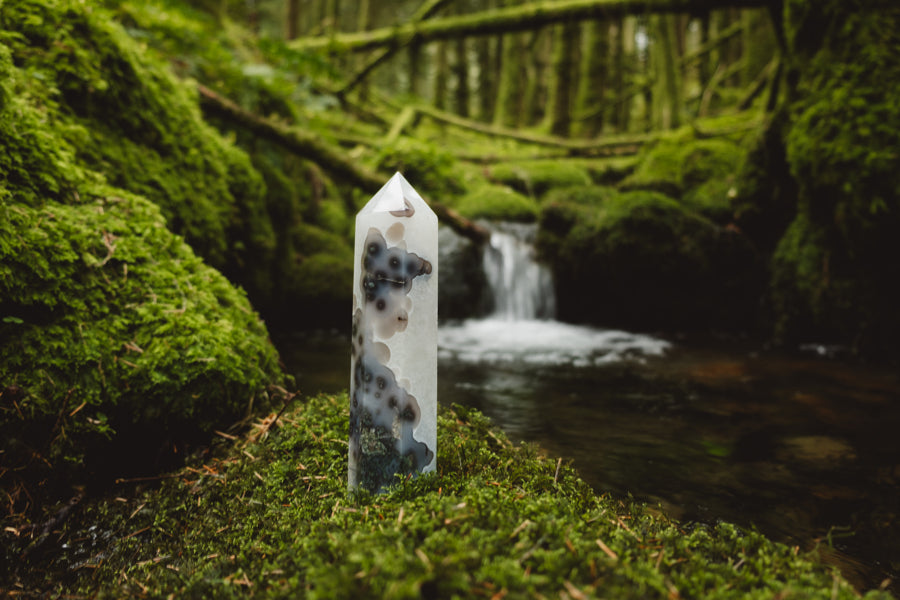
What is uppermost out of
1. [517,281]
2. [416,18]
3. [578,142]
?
[416,18]

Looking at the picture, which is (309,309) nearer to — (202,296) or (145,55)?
(145,55)

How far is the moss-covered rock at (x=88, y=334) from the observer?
2068mm

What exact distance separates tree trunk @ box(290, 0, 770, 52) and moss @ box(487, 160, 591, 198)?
4208 mm

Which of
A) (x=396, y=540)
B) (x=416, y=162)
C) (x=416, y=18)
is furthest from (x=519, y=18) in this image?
(x=396, y=540)

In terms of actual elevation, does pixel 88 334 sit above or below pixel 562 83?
below

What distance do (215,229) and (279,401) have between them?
2182 millimetres

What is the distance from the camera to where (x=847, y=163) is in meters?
5.52

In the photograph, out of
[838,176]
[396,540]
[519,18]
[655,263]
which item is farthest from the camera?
[519,18]

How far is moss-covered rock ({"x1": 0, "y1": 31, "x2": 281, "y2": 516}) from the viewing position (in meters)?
2.07

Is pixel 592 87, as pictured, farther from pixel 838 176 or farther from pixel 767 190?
pixel 838 176

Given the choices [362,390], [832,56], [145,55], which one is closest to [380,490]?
[362,390]

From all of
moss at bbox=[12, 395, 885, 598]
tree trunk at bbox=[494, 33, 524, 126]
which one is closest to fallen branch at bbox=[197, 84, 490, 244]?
moss at bbox=[12, 395, 885, 598]

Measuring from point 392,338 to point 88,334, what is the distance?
5.26ft

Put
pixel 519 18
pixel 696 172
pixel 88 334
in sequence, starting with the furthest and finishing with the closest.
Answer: pixel 696 172
pixel 519 18
pixel 88 334
